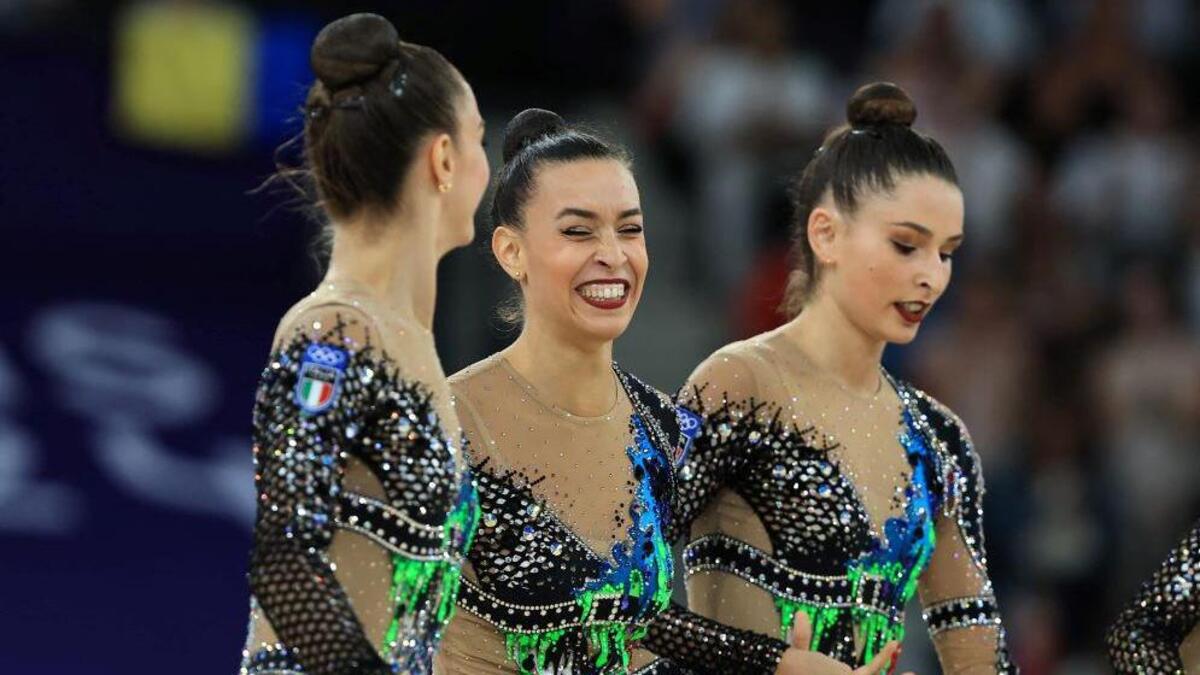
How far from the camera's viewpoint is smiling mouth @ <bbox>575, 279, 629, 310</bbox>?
9.96 ft

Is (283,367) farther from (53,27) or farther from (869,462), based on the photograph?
(53,27)

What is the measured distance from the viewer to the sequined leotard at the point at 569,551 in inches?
115

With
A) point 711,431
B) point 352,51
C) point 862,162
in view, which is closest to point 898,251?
point 862,162

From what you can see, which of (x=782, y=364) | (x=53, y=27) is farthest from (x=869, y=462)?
(x=53, y=27)

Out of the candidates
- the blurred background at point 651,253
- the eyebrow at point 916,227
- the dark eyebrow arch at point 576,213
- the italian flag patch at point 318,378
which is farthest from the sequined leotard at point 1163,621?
the blurred background at point 651,253

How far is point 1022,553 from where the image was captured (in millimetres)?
6117

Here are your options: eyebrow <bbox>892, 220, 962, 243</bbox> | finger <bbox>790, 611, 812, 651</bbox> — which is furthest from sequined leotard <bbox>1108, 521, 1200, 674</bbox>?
eyebrow <bbox>892, 220, 962, 243</bbox>

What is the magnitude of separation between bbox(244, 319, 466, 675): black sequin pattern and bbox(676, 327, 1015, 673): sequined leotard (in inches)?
30.1

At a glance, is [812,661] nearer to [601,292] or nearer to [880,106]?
[601,292]

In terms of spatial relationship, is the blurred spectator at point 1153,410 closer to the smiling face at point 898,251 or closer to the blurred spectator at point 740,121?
the blurred spectator at point 740,121

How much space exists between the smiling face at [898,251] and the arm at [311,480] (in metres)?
1.12

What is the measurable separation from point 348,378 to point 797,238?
1276 millimetres

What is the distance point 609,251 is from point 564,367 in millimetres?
Result: 193

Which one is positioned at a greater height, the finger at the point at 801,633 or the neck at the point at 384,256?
the neck at the point at 384,256
